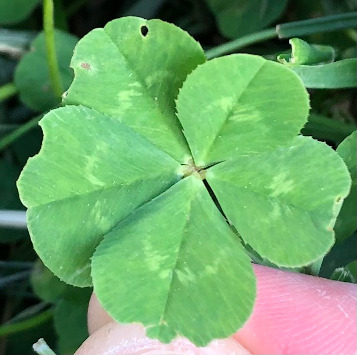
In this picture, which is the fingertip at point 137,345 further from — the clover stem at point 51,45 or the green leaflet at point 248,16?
the green leaflet at point 248,16

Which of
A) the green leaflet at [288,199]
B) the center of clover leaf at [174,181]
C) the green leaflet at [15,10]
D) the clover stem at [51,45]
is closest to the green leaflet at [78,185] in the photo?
the center of clover leaf at [174,181]

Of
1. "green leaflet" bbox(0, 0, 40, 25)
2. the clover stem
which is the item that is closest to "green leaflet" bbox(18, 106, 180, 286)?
the clover stem

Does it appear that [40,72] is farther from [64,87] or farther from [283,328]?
[283,328]

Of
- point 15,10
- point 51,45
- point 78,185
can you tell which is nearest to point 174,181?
point 78,185

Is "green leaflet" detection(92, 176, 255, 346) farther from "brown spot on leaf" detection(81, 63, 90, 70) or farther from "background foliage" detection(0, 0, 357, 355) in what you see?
"background foliage" detection(0, 0, 357, 355)

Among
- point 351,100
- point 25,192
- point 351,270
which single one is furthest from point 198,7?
point 25,192
